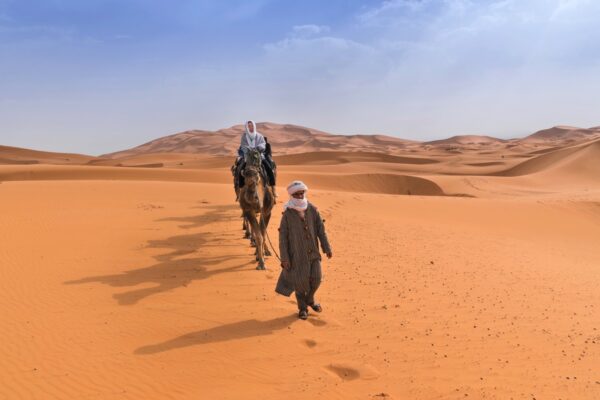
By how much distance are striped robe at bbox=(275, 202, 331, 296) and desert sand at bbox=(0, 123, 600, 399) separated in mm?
487

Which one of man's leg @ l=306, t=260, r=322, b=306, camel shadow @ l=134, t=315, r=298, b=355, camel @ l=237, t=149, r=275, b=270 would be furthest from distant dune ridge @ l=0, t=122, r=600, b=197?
camel shadow @ l=134, t=315, r=298, b=355

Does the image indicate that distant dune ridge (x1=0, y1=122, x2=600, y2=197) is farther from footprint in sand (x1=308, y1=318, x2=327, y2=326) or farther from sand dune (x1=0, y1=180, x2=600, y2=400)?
footprint in sand (x1=308, y1=318, x2=327, y2=326)

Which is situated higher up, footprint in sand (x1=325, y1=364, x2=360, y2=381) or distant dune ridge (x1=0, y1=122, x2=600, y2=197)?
distant dune ridge (x1=0, y1=122, x2=600, y2=197)

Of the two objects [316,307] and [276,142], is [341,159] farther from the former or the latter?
[276,142]

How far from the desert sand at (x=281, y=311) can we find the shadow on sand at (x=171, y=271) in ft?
0.18

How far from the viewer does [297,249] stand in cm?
602

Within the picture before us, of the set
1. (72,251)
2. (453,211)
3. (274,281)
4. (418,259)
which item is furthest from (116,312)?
(453,211)

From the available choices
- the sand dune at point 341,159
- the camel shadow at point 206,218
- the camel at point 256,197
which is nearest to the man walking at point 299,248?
the camel at point 256,197

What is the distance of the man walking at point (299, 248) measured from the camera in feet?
19.7

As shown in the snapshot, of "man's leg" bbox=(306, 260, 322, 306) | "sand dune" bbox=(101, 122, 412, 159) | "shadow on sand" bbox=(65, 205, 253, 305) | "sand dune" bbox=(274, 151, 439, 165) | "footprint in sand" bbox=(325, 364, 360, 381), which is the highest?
"sand dune" bbox=(101, 122, 412, 159)

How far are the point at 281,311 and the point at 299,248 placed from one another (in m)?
1.02

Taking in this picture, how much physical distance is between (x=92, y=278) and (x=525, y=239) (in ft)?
39.2

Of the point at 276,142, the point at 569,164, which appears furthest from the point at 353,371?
the point at 276,142

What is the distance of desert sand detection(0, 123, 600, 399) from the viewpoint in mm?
4547
